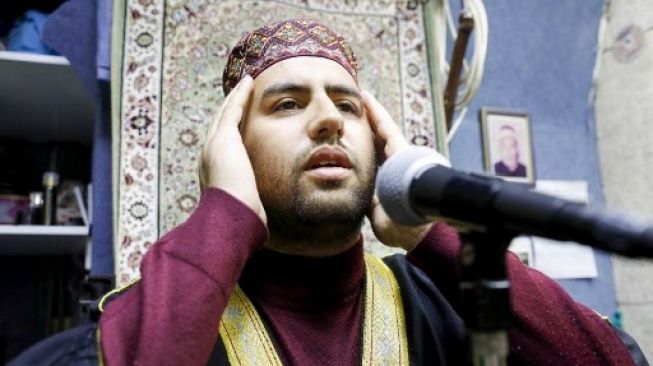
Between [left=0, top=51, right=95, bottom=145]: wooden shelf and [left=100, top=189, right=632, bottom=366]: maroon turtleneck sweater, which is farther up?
[left=0, top=51, right=95, bottom=145]: wooden shelf

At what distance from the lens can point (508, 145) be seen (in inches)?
76.9

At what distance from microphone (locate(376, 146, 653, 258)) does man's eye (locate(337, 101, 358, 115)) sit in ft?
1.28

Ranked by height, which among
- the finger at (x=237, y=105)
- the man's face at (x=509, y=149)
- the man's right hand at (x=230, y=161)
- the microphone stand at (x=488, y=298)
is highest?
the man's face at (x=509, y=149)

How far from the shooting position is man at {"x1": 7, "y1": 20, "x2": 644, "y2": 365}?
29.6 inches

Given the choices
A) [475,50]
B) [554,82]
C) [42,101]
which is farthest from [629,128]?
[42,101]

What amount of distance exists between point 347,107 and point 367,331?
1.25 ft

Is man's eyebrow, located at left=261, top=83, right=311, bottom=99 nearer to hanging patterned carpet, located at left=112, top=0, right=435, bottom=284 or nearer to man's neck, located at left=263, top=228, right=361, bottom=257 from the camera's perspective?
man's neck, located at left=263, top=228, right=361, bottom=257

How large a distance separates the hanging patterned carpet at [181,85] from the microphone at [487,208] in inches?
34.4

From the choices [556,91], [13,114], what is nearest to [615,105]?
[556,91]

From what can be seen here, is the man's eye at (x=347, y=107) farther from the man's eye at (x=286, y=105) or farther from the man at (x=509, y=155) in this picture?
the man at (x=509, y=155)

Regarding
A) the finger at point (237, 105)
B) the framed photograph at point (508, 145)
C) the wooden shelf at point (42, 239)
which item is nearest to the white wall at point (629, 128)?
the framed photograph at point (508, 145)

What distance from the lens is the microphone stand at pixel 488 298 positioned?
48cm

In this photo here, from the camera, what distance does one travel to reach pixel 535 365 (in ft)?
2.68

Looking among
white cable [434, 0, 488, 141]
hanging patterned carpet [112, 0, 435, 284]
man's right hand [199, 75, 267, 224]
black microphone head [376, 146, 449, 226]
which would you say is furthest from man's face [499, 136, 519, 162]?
black microphone head [376, 146, 449, 226]
